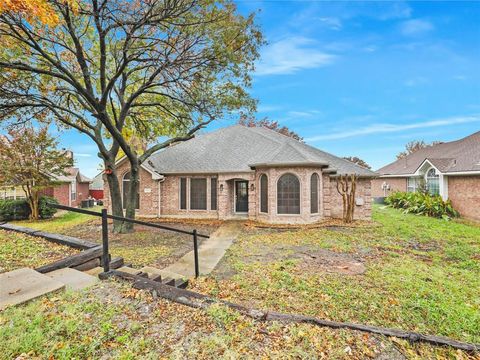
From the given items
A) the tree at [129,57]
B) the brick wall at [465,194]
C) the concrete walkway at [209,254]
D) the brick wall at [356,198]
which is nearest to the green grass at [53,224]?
the tree at [129,57]

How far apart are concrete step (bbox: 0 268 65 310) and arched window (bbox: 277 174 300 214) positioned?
10894 mm

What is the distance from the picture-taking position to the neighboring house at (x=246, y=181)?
508 inches

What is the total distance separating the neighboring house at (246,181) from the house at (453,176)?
6.52 metres

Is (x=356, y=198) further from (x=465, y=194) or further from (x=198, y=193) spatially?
(x=198, y=193)

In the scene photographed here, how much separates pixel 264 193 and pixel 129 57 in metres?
9.38

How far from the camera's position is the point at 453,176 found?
15.8 metres

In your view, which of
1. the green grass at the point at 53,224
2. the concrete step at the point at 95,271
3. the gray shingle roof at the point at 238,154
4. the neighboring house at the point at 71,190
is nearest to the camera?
the concrete step at the point at 95,271

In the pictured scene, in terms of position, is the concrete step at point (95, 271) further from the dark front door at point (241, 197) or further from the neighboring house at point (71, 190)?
the neighboring house at point (71, 190)

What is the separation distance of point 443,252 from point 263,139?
39.3 feet

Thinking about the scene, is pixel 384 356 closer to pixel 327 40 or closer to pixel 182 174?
pixel 327 40

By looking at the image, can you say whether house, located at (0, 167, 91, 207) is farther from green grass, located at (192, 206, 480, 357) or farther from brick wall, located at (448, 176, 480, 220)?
brick wall, located at (448, 176, 480, 220)

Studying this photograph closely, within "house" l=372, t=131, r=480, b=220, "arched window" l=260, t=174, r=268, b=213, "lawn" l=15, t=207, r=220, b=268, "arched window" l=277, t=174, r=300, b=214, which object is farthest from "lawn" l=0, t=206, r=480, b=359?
"house" l=372, t=131, r=480, b=220

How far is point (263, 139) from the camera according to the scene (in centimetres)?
1709

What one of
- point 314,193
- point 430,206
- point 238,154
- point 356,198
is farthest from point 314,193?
point 430,206
